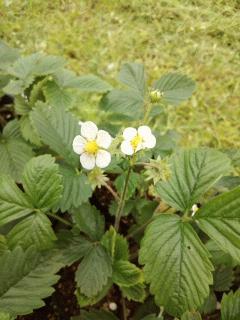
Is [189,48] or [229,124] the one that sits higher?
[189,48]

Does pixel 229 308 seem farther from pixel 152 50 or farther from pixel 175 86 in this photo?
pixel 152 50

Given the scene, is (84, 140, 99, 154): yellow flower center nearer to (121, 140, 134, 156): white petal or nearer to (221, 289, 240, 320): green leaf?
(121, 140, 134, 156): white petal

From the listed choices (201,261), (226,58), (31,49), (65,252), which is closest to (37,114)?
(65,252)

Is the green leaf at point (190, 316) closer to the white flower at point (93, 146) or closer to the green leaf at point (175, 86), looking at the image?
the white flower at point (93, 146)

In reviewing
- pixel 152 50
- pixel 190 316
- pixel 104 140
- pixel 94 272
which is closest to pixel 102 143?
pixel 104 140

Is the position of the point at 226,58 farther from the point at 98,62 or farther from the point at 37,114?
the point at 37,114

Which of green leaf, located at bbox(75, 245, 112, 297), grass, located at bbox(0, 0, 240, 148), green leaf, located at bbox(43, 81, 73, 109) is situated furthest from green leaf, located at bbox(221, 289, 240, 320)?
grass, located at bbox(0, 0, 240, 148)
